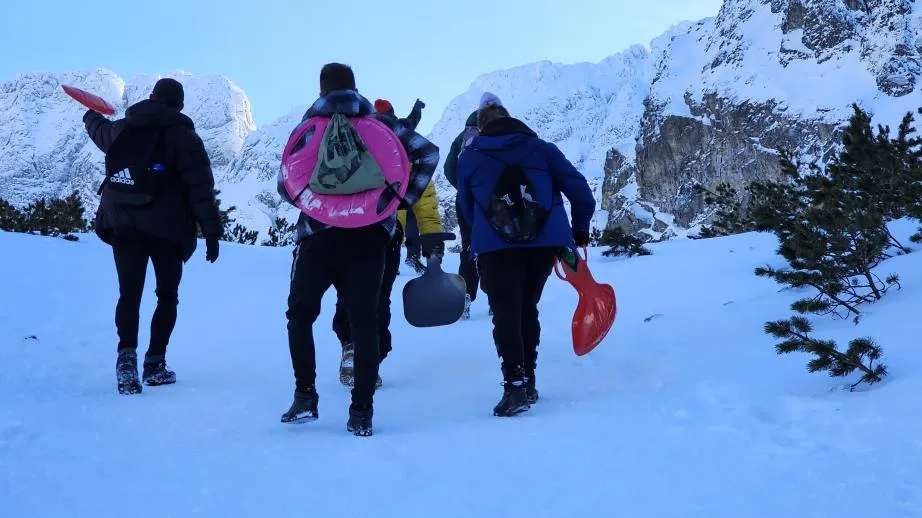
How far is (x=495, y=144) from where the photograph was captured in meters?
3.43

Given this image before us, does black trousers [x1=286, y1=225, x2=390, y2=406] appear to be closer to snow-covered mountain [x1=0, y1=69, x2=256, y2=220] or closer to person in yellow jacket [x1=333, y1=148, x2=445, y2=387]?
person in yellow jacket [x1=333, y1=148, x2=445, y2=387]

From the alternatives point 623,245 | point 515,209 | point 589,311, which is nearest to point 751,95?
point 623,245

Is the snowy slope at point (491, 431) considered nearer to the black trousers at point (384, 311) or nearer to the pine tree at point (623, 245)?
the black trousers at point (384, 311)

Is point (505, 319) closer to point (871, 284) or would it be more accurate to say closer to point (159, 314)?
point (159, 314)

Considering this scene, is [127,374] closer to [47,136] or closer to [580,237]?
[580,237]

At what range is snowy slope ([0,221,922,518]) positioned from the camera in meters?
1.99

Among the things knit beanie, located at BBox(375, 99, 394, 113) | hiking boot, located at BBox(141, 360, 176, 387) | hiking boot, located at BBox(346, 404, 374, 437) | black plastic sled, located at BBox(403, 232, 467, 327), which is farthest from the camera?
knit beanie, located at BBox(375, 99, 394, 113)

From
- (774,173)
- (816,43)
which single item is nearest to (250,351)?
(774,173)

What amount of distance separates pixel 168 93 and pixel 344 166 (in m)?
1.63

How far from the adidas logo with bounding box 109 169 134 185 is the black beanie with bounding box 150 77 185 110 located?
48cm

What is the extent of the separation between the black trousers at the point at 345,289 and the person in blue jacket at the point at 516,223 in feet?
2.13

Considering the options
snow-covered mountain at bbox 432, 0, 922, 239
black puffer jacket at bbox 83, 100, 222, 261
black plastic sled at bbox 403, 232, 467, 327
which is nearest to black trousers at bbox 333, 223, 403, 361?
black plastic sled at bbox 403, 232, 467, 327

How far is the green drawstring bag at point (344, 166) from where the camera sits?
2.82 metres

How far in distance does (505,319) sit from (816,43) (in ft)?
276
